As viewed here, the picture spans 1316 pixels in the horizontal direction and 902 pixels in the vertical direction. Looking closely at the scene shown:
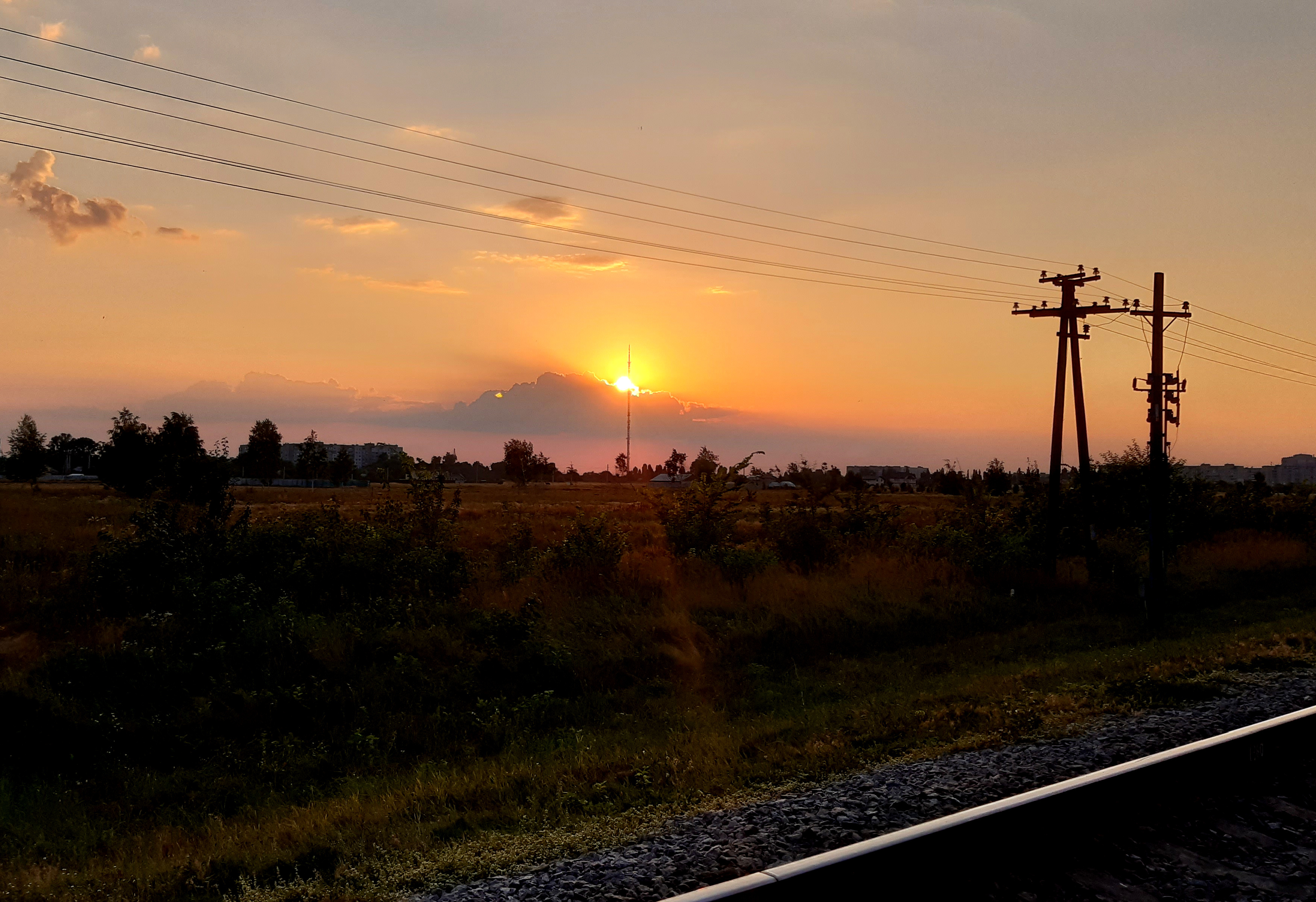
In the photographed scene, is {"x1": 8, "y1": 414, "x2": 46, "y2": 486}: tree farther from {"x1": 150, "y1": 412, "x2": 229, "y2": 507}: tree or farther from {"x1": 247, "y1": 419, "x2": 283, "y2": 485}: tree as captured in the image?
{"x1": 150, "y1": 412, "x2": 229, "y2": 507}: tree

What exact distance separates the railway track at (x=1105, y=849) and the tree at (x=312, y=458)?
140 meters

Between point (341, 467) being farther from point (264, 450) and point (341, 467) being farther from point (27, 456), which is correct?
point (27, 456)

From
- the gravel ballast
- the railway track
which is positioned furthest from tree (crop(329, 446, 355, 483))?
the railway track

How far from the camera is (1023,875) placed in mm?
4617

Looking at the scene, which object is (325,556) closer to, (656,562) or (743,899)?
(656,562)

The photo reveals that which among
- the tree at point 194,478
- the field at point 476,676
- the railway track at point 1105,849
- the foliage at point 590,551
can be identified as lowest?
the field at point 476,676

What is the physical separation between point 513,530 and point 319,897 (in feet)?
57.8

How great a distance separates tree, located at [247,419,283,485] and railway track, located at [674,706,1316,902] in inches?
4544

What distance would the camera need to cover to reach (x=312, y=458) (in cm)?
13812

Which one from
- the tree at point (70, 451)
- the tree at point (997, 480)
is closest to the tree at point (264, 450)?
the tree at point (70, 451)

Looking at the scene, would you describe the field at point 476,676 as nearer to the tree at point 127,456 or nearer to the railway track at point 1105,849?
the railway track at point 1105,849

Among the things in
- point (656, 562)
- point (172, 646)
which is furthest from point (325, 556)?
point (656, 562)

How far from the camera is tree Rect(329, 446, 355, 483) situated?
135000 mm

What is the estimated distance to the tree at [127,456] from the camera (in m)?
34.6
